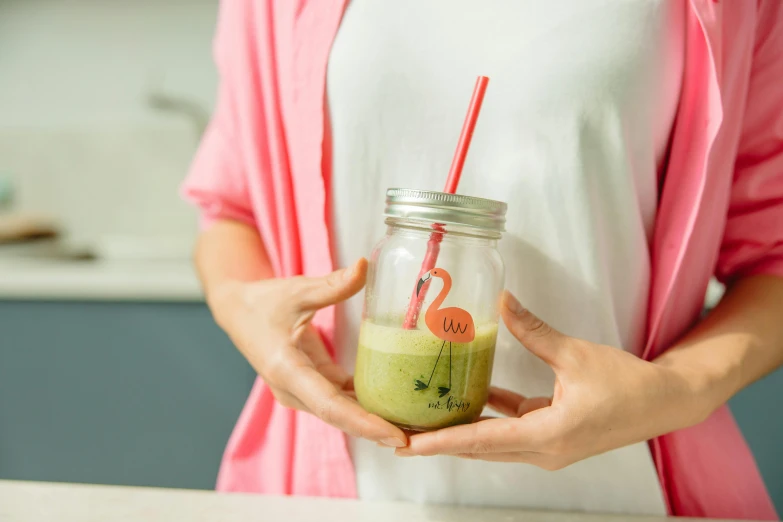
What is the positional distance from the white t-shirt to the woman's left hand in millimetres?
79

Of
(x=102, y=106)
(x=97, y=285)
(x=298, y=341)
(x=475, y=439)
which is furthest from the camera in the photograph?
(x=102, y=106)

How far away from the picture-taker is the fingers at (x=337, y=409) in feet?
1.31

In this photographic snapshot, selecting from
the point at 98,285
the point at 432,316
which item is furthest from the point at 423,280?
the point at 98,285

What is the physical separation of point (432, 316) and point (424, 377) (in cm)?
4

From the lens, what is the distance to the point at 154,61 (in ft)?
5.08

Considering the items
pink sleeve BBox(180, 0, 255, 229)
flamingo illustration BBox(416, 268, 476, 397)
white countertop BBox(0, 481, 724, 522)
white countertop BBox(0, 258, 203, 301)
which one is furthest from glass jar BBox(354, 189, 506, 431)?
white countertop BBox(0, 258, 203, 301)

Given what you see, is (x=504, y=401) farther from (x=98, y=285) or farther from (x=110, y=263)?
(x=110, y=263)

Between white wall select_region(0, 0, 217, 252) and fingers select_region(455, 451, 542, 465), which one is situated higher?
white wall select_region(0, 0, 217, 252)

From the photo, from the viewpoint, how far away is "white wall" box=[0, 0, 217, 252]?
154 cm

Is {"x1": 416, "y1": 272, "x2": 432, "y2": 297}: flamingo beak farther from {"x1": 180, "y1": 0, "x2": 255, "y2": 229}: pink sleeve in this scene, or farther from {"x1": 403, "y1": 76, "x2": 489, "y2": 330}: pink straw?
{"x1": 180, "y1": 0, "x2": 255, "y2": 229}: pink sleeve

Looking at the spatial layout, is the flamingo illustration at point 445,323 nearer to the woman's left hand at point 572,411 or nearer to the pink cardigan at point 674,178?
the woman's left hand at point 572,411

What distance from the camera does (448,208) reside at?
15.4 inches

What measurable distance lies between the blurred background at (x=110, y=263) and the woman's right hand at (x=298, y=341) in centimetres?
58

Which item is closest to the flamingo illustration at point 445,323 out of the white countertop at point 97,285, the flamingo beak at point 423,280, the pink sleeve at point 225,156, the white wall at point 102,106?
the flamingo beak at point 423,280
